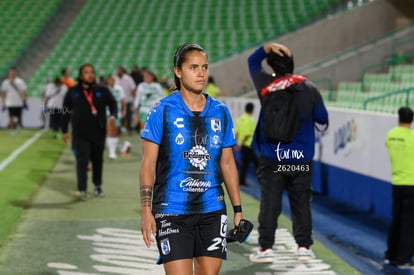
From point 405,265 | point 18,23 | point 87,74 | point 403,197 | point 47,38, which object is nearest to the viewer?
point 405,265

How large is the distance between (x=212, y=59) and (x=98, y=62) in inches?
203

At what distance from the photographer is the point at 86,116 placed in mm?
13258

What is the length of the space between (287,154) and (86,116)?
5466mm

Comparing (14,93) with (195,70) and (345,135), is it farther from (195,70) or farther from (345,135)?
(195,70)

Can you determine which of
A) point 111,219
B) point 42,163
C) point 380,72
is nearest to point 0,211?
point 111,219

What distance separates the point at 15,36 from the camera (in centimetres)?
3872

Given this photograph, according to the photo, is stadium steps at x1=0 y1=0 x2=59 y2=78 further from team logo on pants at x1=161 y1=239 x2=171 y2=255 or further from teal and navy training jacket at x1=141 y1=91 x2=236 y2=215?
team logo on pants at x1=161 y1=239 x2=171 y2=255

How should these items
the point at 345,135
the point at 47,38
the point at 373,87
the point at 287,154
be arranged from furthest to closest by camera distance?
1. the point at 47,38
2. the point at 373,87
3. the point at 345,135
4. the point at 287,154

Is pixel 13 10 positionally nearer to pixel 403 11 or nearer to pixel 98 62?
pixel 98 62

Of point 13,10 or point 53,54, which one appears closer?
point 53,54

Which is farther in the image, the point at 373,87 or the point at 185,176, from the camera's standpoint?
the point at 373,87

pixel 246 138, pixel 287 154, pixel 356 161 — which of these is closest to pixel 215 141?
pixel 287 154

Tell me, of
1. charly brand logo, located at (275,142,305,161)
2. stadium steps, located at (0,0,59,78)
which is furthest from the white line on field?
charly brand logo, located at (275,142,305,161)

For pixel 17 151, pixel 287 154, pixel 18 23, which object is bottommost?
pixel 17 151
